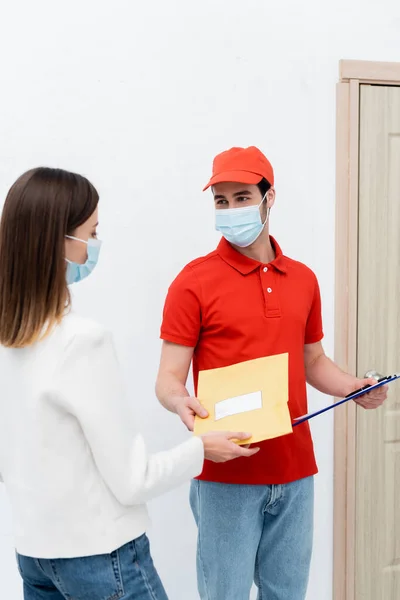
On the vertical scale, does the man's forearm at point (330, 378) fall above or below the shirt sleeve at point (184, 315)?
below

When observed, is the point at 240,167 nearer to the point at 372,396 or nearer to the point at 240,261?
the point at 240,261

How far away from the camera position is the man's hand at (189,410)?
4.72 ft

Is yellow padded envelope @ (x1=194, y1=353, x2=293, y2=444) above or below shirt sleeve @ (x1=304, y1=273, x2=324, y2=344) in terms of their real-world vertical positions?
below

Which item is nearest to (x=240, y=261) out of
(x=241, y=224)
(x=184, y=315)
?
(x=241, y=224)

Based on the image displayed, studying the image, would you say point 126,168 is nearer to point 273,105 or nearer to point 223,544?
point 273,105

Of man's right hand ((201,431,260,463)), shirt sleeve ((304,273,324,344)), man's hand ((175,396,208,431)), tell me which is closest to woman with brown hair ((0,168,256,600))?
man's right hand ((201,431,260,463))

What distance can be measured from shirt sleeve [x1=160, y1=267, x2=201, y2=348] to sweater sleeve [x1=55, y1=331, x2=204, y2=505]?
449 millimetres

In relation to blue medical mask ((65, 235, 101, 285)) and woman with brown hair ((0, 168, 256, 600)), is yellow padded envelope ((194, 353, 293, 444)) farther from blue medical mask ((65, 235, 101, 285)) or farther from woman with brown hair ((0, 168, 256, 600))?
blue medical mask ((65, 235, 101, 285))

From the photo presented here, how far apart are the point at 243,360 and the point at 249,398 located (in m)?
0.19

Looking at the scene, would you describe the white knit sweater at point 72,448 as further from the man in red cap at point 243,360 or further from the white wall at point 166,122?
the white wall at point 166,122

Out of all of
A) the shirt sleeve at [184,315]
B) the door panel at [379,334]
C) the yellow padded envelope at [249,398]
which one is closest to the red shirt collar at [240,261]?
the shirt sleeve at [184,315]

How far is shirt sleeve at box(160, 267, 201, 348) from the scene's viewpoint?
1586 mm

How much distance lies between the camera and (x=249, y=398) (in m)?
1.40

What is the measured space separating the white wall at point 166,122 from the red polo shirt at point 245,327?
49cm
